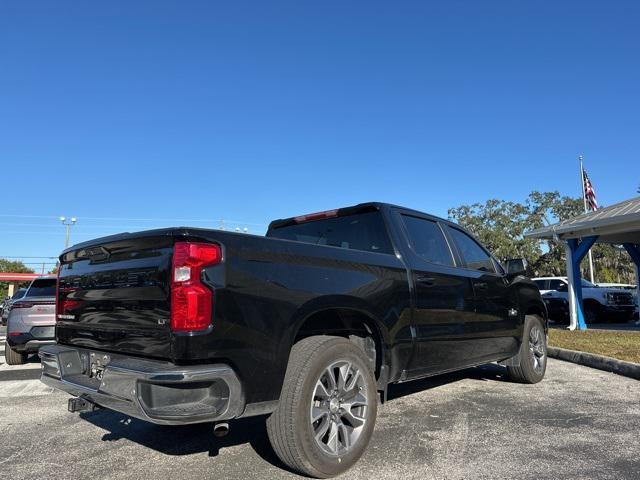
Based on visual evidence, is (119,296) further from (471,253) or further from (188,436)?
(471,253)

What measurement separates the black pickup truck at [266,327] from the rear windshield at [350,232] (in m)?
0.01

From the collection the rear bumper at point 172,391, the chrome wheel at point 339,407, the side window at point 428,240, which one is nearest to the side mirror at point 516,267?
the side window at point 428,240

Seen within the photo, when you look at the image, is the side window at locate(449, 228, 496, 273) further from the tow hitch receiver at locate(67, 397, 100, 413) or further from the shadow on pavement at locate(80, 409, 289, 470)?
the tow hitch receiver at locate(67, 397, 100, 413)

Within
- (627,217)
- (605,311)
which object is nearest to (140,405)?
(627,217)

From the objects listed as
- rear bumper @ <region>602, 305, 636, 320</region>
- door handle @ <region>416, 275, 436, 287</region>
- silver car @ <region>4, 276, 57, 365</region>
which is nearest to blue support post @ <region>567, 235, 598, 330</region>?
rear bumper @ <region>602, 305, 636, 320</region>

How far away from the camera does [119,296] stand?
321cm

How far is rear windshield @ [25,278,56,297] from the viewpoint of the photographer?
8.74 metres

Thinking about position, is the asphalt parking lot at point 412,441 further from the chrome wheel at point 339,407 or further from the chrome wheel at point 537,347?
the chrome wheel at point 537,347

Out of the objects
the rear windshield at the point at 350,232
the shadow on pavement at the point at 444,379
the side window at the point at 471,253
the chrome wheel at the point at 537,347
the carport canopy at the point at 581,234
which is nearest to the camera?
the rear windshield at the point at 350,232

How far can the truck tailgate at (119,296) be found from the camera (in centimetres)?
291

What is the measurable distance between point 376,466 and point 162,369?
5.60 ft

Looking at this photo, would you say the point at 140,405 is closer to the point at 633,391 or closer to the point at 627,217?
the point at 633,391

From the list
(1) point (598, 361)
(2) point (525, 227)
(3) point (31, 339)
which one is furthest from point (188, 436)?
(2) point (525, 227)

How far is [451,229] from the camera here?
5395 millimetres
